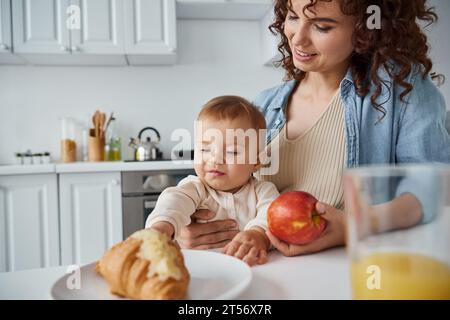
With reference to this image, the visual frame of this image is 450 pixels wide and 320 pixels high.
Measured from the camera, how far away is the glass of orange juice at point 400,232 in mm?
395

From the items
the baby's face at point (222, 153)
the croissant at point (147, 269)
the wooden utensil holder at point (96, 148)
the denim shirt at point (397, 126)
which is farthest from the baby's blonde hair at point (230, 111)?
the wooden utensil holder at point (96, 148)

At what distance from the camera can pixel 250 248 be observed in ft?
2.24

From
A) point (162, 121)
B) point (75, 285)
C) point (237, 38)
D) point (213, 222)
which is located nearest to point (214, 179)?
point (213, 222)

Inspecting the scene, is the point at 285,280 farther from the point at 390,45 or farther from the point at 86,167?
the point at 86,167

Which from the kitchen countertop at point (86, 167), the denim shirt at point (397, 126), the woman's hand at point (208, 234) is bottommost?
the woman's hand at point (208, 234)

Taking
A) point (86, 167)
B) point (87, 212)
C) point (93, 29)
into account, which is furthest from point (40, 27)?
point (87, 212)

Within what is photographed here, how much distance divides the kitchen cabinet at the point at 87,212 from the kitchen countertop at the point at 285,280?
1.94 meters

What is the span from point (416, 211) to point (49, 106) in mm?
3012

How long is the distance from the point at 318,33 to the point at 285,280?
67 cm

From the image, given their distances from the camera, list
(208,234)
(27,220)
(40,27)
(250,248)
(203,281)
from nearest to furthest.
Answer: (203,281)
(250,248)
(208,234)
(27,220)
(40,27)

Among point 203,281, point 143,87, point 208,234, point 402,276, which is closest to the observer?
point 402,276

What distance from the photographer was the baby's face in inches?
37.1

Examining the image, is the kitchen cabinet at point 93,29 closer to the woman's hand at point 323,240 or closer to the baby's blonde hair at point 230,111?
the baby's blonde hair at point 230,111

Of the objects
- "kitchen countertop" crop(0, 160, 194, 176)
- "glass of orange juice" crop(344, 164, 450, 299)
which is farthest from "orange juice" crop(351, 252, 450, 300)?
"kitchen countertop" crop(0, 160, 194, 176)
